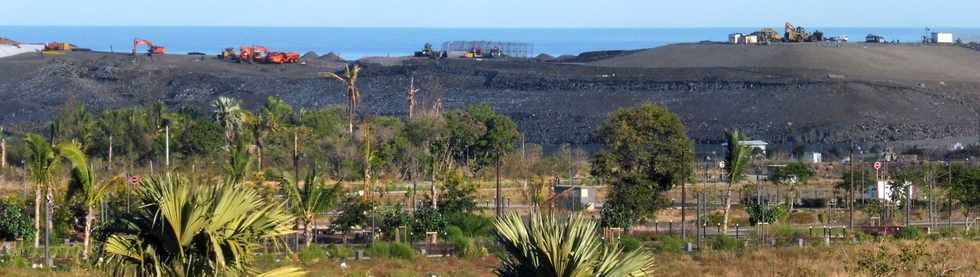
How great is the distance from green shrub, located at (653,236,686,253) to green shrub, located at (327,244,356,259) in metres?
6.36

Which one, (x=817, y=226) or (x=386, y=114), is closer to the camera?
(x=817, y=226)

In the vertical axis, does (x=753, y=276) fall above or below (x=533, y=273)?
below

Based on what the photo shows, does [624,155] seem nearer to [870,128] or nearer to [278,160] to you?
[278,160]

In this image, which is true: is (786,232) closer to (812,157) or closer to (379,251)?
(379,251)

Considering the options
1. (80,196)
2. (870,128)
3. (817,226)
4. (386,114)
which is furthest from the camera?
(386,114)

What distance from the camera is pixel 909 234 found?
3728 centimetres

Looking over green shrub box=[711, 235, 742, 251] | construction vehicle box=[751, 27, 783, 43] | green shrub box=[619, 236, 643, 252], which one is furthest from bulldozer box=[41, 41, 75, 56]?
green shrub box=[711, 235, 742, 251]

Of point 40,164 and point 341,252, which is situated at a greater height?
point 40,164

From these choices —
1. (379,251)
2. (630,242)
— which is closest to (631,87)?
(630,242)

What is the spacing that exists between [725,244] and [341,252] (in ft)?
27.6

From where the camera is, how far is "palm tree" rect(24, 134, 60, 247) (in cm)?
3403

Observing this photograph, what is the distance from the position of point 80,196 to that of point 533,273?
23787mm

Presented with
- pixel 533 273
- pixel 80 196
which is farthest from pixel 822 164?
pixel 533 273

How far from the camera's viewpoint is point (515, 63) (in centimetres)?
9906
